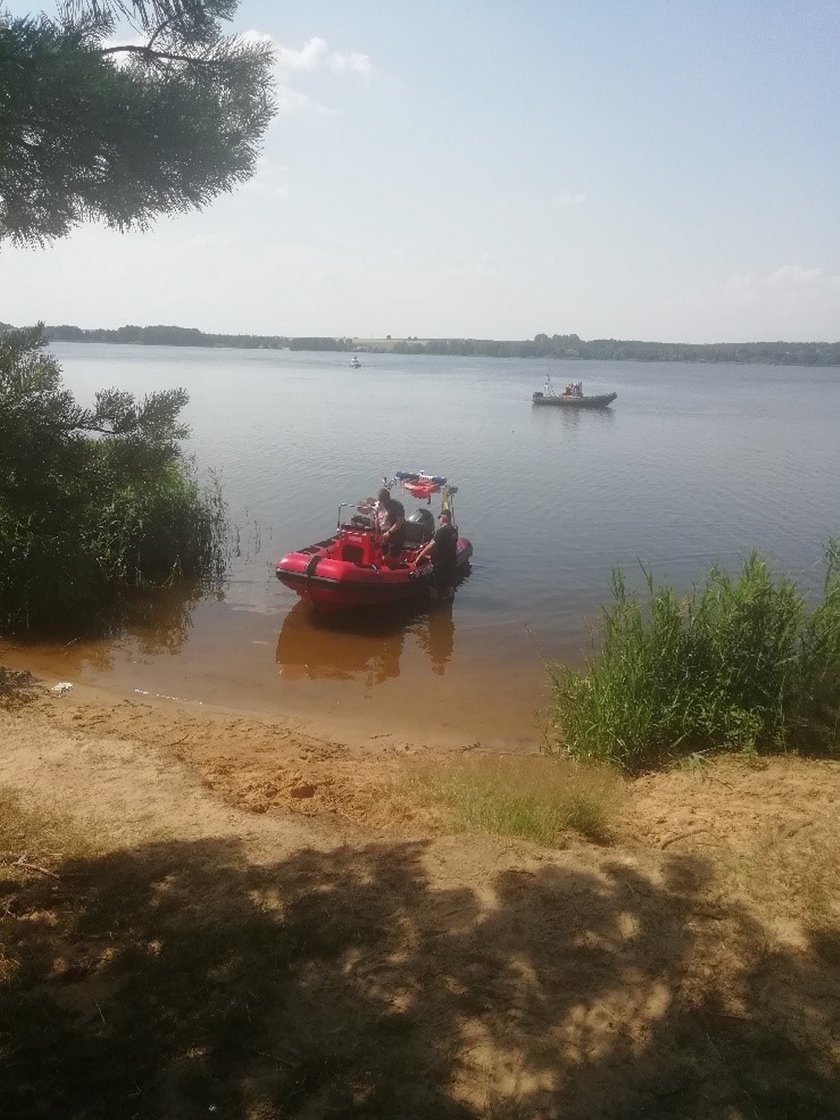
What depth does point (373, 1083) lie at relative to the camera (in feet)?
9.21

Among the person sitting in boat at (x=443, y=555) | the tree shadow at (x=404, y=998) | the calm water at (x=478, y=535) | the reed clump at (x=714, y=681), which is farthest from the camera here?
the person sitting in boat at (x=443, y=555)

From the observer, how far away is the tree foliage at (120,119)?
119 inches

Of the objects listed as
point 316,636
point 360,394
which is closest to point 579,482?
point 316,636

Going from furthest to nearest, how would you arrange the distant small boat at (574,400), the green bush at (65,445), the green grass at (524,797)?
1. the distant small boat at (574,400)
2. the green grass at (524,797)
3. the green bush at (65,445)

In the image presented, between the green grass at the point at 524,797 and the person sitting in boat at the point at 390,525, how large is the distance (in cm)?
516

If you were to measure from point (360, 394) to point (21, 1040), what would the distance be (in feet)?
167

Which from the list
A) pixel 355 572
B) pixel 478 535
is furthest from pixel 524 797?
pixel 478 535

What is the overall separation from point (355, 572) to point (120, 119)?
307 inches

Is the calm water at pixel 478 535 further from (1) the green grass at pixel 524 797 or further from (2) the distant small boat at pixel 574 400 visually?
(1) the green grass at pixel 524 797

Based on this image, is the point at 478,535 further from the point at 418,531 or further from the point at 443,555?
the point at 443,555

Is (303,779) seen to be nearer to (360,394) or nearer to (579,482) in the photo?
(579,482)

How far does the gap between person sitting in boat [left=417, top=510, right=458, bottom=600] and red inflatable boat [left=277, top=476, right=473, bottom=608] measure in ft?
0.63

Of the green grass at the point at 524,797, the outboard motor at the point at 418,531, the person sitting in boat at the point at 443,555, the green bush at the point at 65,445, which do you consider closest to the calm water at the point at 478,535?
the green bush at the point at 65,445

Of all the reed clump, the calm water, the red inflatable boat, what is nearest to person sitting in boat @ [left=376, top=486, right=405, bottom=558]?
the red inflatable boat
